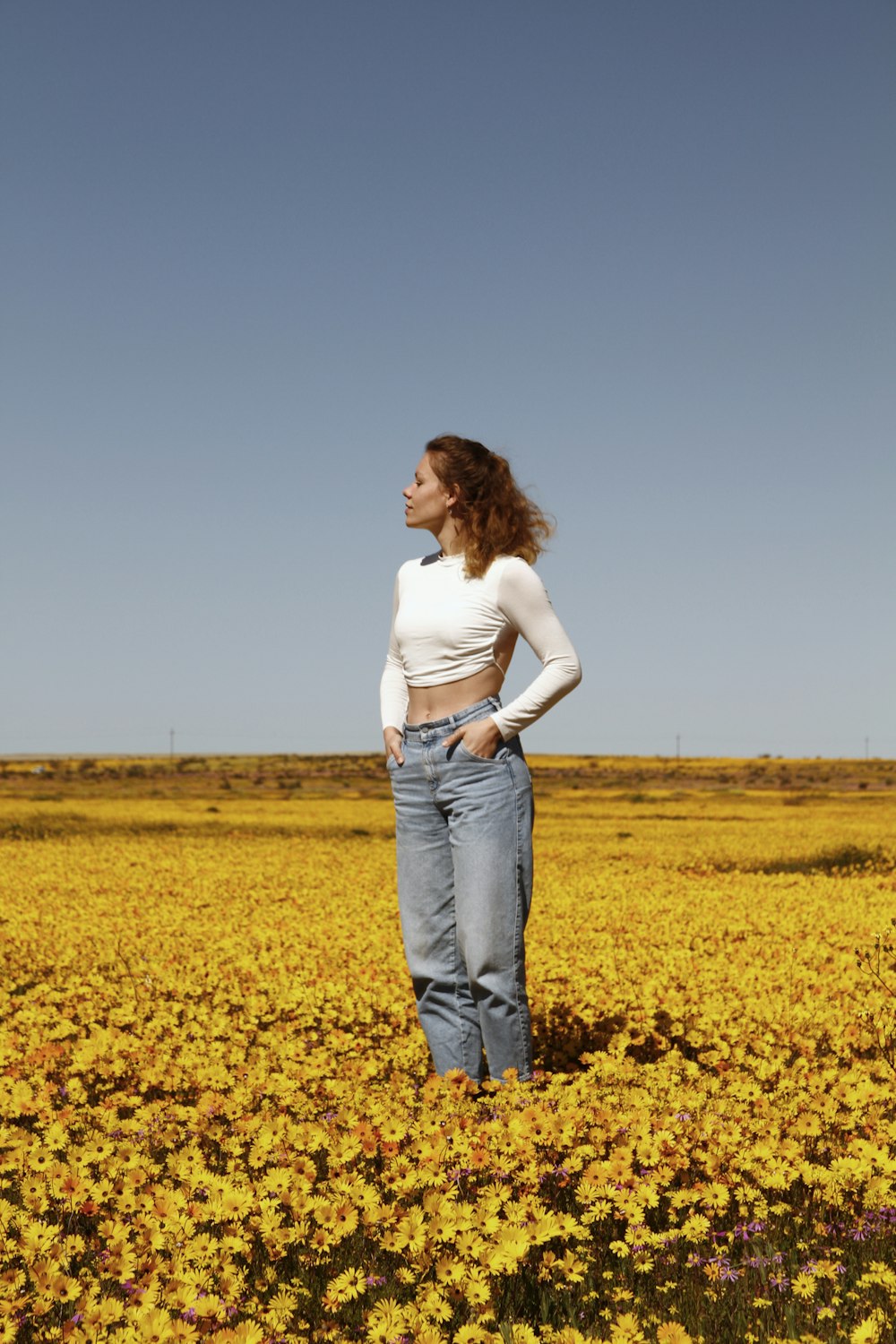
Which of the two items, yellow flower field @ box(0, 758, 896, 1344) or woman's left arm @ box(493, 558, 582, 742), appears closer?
yellow flower field @ box(0, 758, 896, 1344)

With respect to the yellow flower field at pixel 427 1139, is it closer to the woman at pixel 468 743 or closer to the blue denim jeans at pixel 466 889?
the blue denim jeans at pixel 466 889

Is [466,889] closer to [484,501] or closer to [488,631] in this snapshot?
[488,631]

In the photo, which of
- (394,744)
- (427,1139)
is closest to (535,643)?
(394,744)

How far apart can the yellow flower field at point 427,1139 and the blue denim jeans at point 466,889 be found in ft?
0.96

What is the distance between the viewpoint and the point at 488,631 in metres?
4.92

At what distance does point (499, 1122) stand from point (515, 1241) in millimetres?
1121

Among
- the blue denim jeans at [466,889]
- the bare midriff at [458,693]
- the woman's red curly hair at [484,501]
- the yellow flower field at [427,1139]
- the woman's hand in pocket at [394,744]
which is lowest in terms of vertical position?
the yellow flower field at [427,1139]

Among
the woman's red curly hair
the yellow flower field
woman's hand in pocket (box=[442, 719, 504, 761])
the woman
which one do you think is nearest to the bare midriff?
the woman

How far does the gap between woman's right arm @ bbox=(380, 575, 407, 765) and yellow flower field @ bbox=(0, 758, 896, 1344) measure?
5.50 feet

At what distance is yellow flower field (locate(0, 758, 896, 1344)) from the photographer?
10.3ft

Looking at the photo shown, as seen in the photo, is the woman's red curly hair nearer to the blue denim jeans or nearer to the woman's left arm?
the woman's left arm

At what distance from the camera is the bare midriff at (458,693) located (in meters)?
4.93

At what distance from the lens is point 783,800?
43.8 meters

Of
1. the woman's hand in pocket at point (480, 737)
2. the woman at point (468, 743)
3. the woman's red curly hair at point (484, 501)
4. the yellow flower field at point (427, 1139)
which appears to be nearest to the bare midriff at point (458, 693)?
the woman at point (468, 743)
